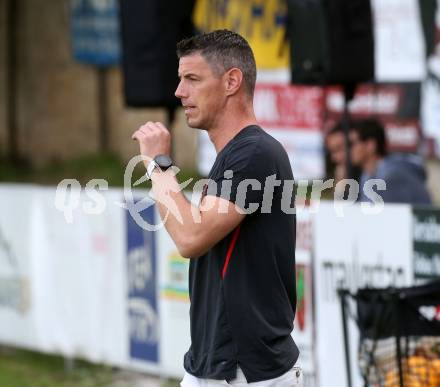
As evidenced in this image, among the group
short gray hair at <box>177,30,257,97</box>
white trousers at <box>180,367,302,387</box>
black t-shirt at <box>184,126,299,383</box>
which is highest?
short gray hair at <box>177,30,257,97</box>

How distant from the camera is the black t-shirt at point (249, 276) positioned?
3742 millimetres

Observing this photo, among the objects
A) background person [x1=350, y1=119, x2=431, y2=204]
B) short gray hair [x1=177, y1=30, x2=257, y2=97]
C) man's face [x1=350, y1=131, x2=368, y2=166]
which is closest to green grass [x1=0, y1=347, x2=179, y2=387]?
background person [x1=350, y1=119, x2=431, y2=204]

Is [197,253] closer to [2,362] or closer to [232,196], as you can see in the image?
[232,196]

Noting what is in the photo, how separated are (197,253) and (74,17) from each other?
1144 cm

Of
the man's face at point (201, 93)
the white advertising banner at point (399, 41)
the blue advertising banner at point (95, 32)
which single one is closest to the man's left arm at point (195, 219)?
the man's face at point (201, 93)

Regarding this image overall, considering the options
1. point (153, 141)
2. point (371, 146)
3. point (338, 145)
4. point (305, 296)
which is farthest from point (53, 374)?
point (153, 141)

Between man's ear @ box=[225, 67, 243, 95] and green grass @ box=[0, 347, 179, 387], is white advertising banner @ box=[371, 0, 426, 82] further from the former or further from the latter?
man's ear @ box=[225, 67, 243, 95]

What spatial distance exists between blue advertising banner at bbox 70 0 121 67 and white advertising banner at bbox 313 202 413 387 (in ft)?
26.5

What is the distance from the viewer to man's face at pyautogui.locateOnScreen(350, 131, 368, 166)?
828 centimetres

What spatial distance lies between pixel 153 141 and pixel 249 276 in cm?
58

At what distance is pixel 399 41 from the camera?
1097cm

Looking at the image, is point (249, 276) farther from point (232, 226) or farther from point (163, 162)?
point (163, 162)

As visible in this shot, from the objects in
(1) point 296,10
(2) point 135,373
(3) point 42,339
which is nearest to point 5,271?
→ (3) point 42,339

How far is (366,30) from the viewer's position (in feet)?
25.3
